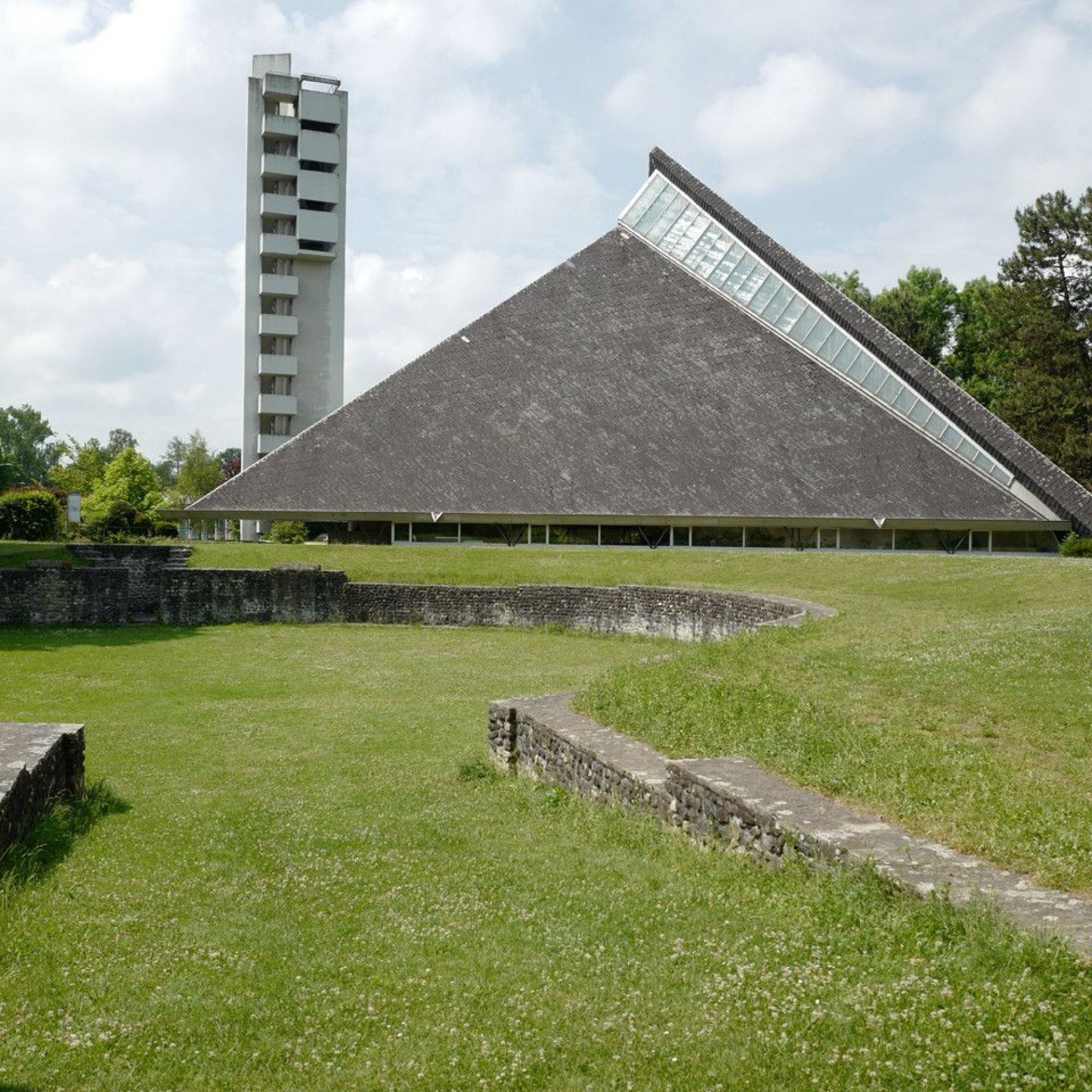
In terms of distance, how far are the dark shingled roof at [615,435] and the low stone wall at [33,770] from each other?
26.5 meters

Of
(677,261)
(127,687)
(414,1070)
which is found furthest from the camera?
(677,261)

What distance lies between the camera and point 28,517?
1687 inches

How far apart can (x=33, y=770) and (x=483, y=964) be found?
4.18m

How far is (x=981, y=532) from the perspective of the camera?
3750cm

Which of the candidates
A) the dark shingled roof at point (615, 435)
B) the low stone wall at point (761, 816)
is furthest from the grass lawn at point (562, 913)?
the dark shingled roof at point (615, 435)

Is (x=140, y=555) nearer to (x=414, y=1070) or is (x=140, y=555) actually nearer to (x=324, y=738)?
(x=324, y=738)

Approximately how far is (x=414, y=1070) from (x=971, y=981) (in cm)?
213

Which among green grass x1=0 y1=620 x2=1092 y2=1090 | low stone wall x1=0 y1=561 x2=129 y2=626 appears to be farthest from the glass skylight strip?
green grass x1=0 y1=620 x2=1092 y2=1090

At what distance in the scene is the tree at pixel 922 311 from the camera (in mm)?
60250

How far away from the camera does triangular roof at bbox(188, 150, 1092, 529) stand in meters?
35.9

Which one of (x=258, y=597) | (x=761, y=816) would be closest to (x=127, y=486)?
(x=258, y=597)

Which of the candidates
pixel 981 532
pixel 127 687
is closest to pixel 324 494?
pixel 127 687

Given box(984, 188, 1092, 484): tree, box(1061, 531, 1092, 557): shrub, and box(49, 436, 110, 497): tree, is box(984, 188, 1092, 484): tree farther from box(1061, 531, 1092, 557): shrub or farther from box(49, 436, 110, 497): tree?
box(49, 436, 110, 497): tree

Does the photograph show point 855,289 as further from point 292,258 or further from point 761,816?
point 761,816
